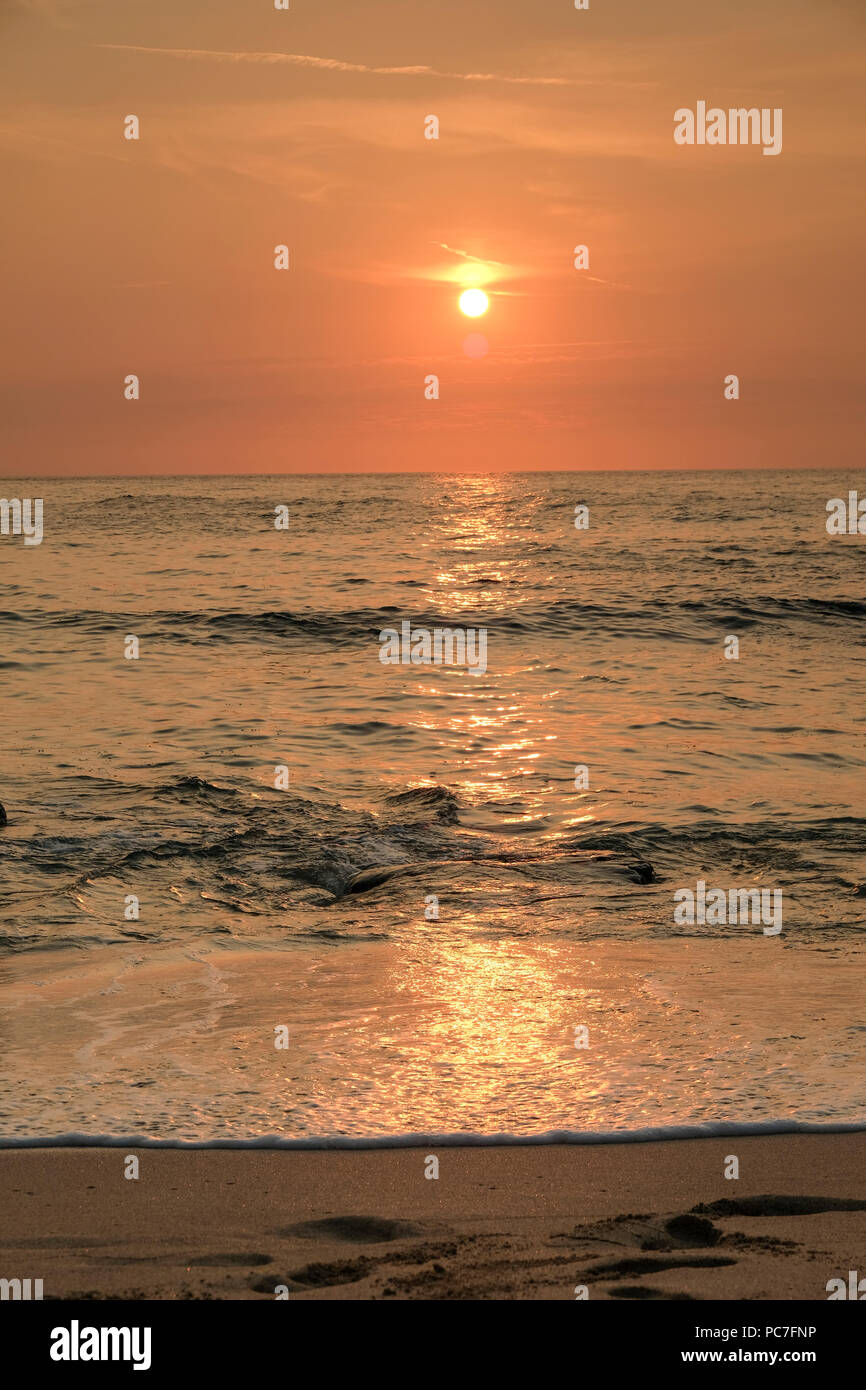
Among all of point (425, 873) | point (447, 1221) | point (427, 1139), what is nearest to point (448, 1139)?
point (427, 1139)

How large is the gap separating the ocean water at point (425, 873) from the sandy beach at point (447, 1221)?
10.1 inches

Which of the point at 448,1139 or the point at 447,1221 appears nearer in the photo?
the point at 447,1221

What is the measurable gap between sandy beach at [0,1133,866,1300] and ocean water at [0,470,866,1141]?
26 cm

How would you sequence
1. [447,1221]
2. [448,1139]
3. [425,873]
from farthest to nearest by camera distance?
1. [425,873]
2. [448,1139]
3. [447,1221]

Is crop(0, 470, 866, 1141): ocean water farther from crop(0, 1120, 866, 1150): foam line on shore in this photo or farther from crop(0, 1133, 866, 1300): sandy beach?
crop(0, 1133, 866, 1300): sandy beach

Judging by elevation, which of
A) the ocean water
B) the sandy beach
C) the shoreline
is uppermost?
the ocean water

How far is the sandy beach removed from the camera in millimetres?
3438

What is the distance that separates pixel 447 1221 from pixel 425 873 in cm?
530

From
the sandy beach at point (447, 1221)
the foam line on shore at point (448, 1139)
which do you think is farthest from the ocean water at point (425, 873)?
the sandy beach at point (447, 1221)

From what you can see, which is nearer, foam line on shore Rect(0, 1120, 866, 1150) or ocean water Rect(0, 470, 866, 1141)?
foam line on shore Rect(0, 1120, 866, 1150)

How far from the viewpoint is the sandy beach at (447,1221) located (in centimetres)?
344

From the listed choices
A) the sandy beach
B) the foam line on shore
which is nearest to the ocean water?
the foam line on shore

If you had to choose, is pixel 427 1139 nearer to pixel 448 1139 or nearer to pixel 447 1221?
pixel 448 1139

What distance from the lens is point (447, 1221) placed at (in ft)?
12.8
